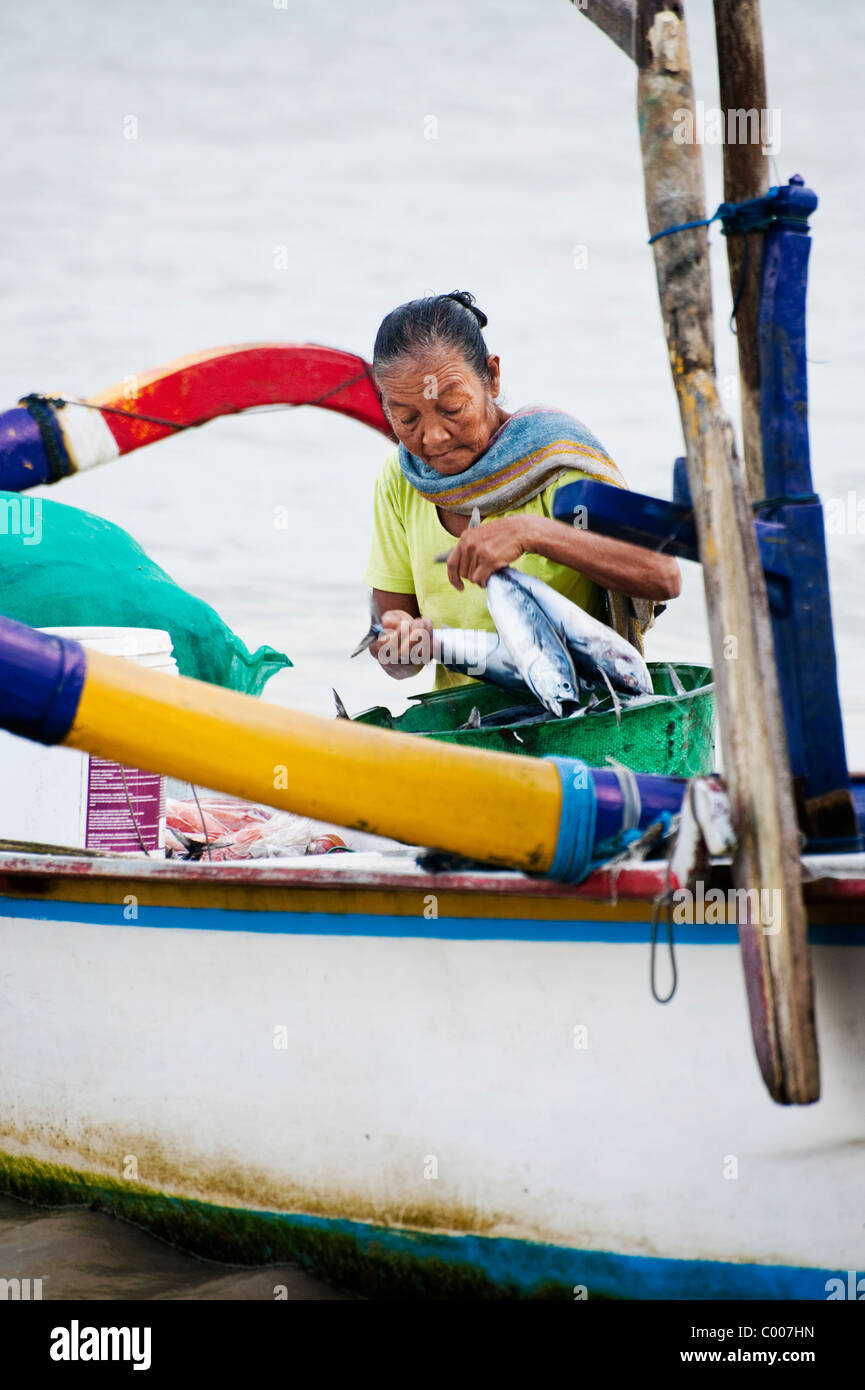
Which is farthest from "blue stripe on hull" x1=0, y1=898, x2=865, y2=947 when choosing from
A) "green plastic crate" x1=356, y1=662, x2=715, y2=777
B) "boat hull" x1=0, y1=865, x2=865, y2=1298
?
"green plastic crate" x1=356, y1=662, x2=715, y2=777

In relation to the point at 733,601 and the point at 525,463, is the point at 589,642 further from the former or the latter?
the point at 733,601

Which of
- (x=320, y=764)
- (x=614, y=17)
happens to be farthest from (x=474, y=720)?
(x=614, y=17)

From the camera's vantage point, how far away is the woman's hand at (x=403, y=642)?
9.61 ft

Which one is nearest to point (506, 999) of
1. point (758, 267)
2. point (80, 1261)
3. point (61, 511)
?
point (80, 1261)

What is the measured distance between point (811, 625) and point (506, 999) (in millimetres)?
817

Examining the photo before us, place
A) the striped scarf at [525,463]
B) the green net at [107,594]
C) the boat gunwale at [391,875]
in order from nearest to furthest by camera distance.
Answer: the boat gunwale at [391,875] < the striped scarf at [525,463] < the green net at [107,594]

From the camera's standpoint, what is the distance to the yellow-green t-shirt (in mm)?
3197

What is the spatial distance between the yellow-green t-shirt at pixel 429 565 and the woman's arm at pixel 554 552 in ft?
0.92

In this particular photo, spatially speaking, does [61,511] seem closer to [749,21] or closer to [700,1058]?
[749,21]

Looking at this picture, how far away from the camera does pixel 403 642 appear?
2.94 metres

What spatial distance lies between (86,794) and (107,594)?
1.70m

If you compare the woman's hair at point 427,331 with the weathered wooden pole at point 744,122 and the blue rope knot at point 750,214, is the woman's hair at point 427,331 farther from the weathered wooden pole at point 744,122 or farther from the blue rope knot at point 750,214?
the blue rope knot at point 750,214

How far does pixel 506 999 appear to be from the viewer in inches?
88.0

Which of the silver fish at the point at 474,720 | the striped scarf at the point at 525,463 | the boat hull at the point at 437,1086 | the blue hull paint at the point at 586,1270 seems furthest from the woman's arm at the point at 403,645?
the blue hull paint at the point at 586,1270
